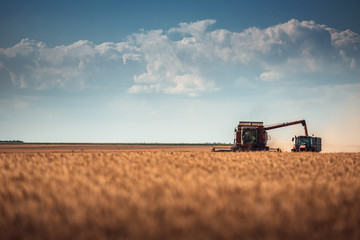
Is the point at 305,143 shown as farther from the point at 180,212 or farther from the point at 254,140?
the point at 180,212

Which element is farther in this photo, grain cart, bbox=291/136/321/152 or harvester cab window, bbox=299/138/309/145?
harvester cab window, bbox=299/138/309/145

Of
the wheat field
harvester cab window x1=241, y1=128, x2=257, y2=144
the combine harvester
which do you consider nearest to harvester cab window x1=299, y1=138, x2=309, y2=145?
the combine harvester

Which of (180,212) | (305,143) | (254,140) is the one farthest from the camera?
(305,143)

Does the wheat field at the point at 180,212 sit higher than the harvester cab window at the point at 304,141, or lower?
lower

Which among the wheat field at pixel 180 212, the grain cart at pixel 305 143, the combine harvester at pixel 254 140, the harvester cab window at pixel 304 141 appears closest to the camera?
the wheat field at pixel 180 212

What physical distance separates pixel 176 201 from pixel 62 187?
2704 mm

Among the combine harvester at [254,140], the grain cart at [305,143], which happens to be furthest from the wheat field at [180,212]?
the grain cart at [305,143]

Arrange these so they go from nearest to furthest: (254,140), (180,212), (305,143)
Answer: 1. (180,212)
2. (254,140)
3. (305,143)

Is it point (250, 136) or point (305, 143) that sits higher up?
point (250, 136)

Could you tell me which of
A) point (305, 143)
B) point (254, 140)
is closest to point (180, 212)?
point (254, 140)

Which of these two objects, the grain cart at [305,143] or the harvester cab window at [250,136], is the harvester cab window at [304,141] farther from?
the harvester cab window at [250,136]

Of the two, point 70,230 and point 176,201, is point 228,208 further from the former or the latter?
point 70,230

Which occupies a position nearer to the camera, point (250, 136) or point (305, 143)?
point (250, 136)

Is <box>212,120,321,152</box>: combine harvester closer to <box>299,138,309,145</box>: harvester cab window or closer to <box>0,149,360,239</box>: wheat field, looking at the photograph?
<box>299,138,309,145</box>: harvester cab window
